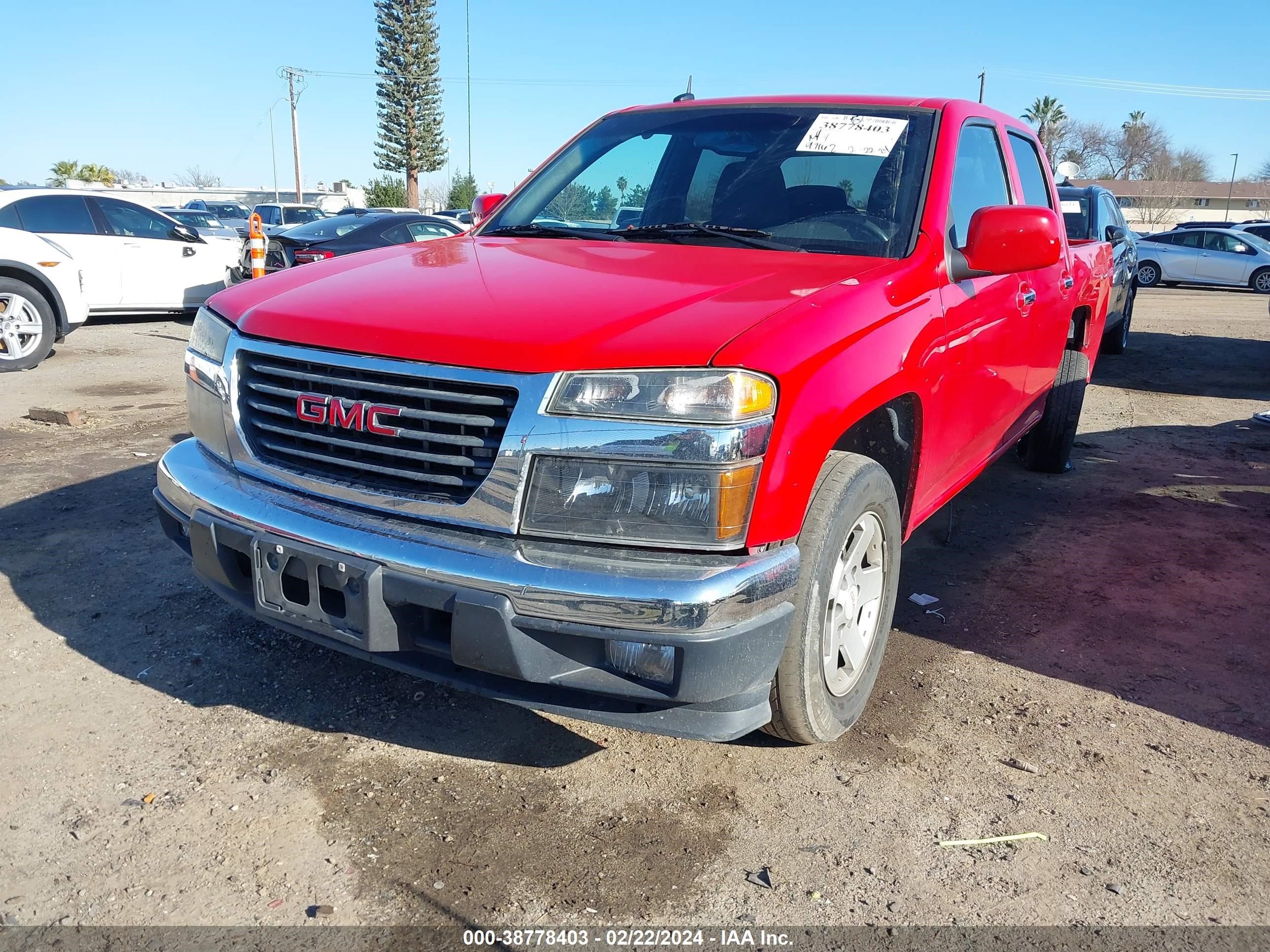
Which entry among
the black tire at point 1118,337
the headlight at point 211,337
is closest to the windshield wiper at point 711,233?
the headlight at point 211,337

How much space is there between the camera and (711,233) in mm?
3195

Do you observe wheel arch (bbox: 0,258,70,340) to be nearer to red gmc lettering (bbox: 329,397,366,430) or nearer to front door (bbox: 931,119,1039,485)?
red gmc lettering (bbox: 329,397,366,430)

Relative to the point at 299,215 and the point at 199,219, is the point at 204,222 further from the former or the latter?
the point at 299,215

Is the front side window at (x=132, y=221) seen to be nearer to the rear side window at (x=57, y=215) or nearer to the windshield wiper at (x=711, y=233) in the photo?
the rear side window at (x=57, y=215)

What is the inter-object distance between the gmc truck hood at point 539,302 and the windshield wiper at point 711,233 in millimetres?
82

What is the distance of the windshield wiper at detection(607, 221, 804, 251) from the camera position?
3.10 metres

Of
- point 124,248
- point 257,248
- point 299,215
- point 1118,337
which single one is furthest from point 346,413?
point 299,215

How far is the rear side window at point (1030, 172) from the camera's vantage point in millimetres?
4262

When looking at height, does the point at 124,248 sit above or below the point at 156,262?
above

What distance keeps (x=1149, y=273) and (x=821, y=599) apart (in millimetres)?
24087

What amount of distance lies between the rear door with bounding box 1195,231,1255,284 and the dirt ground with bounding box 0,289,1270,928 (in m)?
21.2

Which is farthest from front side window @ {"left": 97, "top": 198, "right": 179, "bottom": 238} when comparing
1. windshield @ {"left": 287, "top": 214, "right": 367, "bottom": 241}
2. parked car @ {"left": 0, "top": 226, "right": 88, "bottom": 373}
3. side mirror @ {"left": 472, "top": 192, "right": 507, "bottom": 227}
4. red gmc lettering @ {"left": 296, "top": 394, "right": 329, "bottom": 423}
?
red gmc lettering @ {"left": 296, "top": 394, "right": 329, "bottom": 423}

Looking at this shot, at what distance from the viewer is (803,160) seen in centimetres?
335

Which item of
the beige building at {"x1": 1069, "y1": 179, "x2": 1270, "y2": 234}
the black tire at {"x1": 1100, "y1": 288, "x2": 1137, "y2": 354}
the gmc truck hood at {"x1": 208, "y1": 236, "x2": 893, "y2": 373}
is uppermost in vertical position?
the beige building at {"x1": 1069, "y1": 179, "x2": 1270, "y2": 234}
